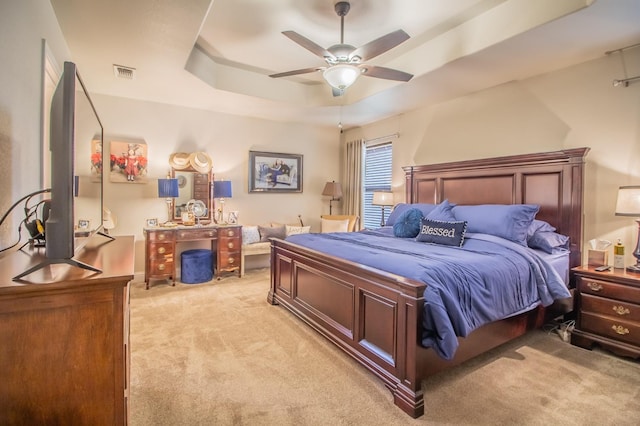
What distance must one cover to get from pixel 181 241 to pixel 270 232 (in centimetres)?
135

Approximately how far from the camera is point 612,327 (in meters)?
2.49

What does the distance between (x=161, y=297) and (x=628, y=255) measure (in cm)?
481

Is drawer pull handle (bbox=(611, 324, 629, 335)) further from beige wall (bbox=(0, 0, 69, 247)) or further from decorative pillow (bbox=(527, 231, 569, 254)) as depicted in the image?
beige wall (bbox=(0, 0, 69, 247))

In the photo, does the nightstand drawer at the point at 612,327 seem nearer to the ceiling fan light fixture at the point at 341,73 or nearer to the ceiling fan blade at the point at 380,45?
the ceiling fan blade at the point at 380,45

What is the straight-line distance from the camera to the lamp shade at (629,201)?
2.50m

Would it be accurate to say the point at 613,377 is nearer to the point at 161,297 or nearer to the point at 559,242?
the point at 559,242

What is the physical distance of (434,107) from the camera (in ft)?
14.9

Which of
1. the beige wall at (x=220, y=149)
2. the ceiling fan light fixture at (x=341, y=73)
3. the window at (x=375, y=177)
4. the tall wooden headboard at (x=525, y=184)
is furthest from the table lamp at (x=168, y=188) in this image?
the tall wooden headboard at (x=525, y=184)

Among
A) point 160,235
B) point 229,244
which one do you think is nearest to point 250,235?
point 229,244

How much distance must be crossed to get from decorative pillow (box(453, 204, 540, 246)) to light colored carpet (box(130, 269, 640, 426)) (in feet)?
2.99

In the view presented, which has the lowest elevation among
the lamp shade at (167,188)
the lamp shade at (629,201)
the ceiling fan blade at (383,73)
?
the lamp shade at (629,201)

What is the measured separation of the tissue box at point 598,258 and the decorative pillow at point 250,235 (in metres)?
4.08

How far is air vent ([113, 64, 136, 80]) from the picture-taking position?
11.1ft

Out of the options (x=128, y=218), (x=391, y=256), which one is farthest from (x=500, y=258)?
(x=128, y=218)
